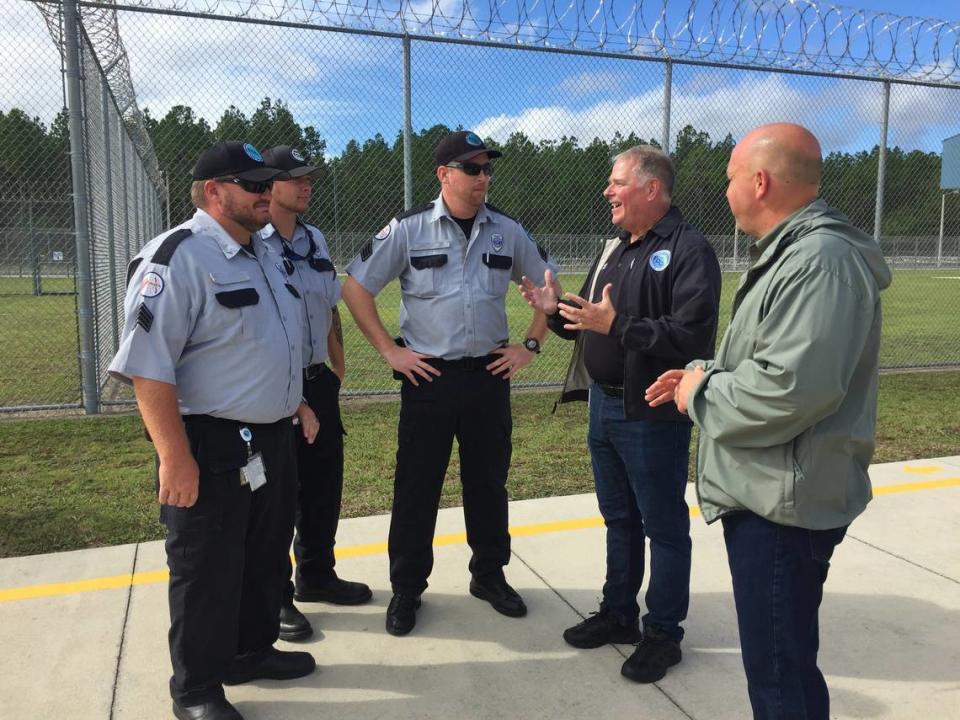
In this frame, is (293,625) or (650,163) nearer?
(650,163)

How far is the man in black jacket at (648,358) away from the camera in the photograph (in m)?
2.91

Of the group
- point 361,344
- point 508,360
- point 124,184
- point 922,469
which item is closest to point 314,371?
point 508,360

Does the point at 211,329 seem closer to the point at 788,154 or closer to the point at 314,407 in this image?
the point at 314,407

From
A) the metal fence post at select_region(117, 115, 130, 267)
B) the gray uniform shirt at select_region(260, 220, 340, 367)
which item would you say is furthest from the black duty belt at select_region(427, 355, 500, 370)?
the metal fence post at select_region(117, 115, 130, 267)

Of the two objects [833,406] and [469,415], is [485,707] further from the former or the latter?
[833,406]

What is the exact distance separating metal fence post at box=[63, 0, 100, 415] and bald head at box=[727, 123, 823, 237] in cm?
611

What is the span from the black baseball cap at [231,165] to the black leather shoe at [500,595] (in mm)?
2185

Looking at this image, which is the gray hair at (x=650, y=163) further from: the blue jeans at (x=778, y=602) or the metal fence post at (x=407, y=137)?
the metal fence post at (x=407, y=137)

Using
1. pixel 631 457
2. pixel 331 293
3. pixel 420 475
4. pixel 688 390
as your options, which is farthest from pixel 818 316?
pixel 331 293

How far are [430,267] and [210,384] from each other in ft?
4.20

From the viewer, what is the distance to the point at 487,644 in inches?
131

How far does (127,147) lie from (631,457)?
11119 millimetres

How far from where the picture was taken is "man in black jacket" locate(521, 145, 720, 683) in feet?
9.55

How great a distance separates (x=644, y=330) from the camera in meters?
2.87
